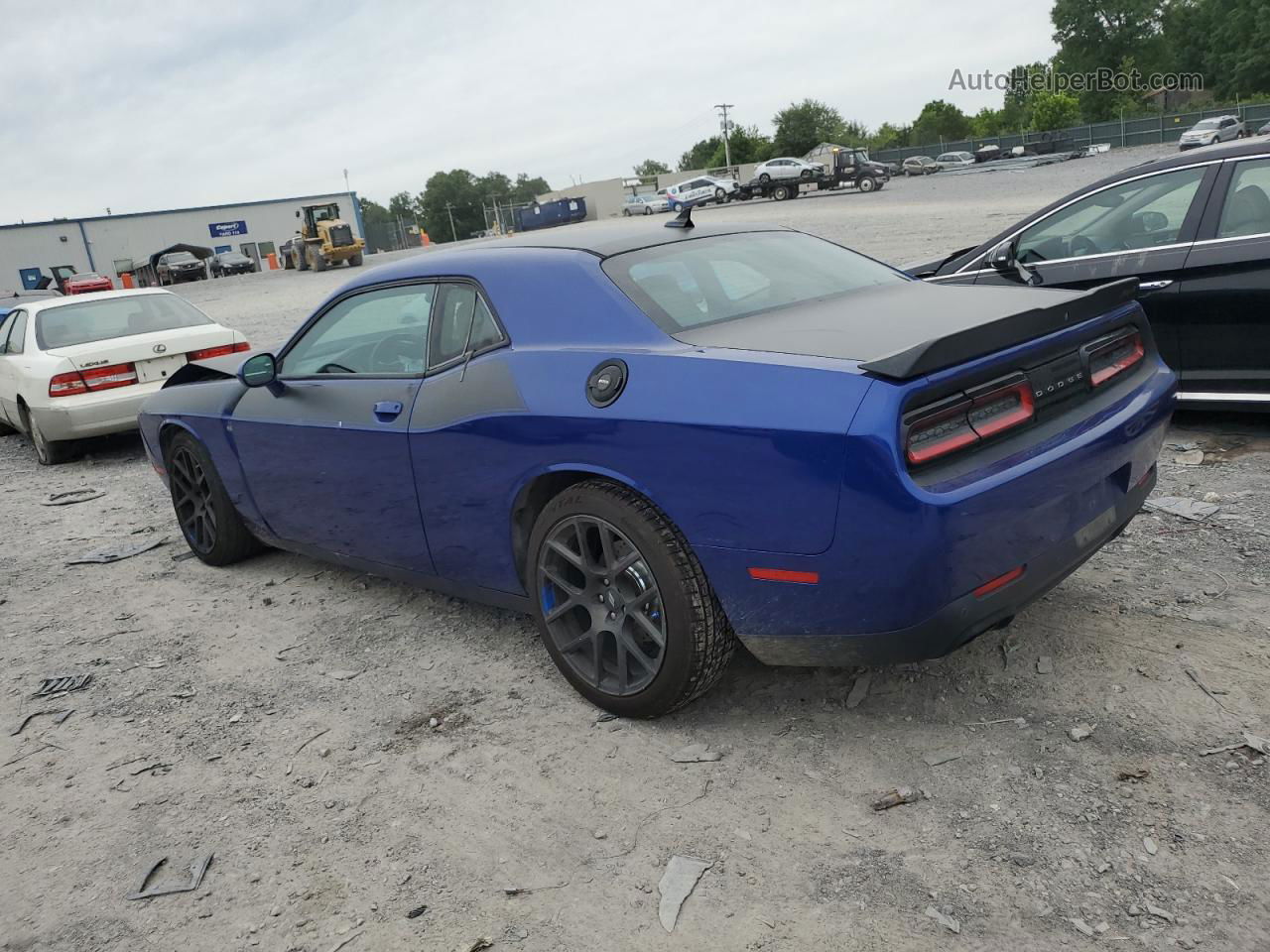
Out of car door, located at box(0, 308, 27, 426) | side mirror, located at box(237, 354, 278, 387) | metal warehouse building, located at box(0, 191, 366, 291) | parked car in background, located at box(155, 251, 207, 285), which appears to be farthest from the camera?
metal warehouse building, located at box(0, 191, 366, 291)

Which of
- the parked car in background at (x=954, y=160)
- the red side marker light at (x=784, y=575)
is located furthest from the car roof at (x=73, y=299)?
the parked car in background at (x=954, y=160)

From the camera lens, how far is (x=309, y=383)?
437 centimetres

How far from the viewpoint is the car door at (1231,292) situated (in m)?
5.17

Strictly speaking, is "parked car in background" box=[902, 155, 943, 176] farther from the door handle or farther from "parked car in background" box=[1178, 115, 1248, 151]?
the door handle

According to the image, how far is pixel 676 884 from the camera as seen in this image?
258 centimetres

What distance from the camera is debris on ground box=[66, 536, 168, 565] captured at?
5.97 m

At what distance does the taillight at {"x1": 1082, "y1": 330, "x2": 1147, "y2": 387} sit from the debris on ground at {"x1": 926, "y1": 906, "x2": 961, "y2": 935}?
168 centimetres

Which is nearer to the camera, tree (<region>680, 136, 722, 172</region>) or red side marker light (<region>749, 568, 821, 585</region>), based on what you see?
red side marker light (<region>749, 568, 821, 585</region>)

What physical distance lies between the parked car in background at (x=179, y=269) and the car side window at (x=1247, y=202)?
166 feet

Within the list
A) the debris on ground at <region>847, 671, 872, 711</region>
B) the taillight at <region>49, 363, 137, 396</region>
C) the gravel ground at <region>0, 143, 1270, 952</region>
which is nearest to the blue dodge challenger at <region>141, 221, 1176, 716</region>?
the gravel ground at <region>0, 143, 1270, 952</region>

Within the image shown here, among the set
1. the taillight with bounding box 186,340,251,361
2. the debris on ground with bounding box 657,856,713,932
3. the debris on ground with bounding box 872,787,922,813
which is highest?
the taillight with bounding box 186,340,251,361

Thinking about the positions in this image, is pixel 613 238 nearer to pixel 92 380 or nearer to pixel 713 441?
pixel 713 441

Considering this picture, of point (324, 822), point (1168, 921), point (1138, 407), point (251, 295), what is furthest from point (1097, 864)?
point (251, 295)

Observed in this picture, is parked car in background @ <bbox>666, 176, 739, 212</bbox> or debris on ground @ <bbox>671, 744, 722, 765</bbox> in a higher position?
parked car in background @ <bbox>666, 176, 739, 212</bbox>
